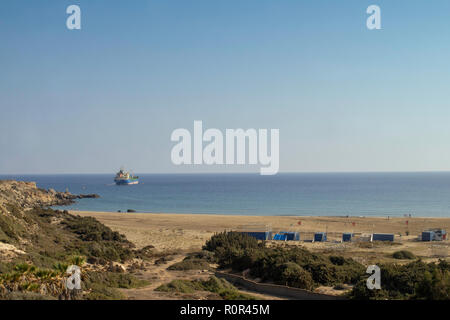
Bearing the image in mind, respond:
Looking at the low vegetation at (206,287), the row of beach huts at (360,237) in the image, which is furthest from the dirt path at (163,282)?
the row of beach huts at (360,237)

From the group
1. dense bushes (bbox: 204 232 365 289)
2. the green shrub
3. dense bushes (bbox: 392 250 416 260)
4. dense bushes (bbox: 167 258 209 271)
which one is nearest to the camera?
the green shrub

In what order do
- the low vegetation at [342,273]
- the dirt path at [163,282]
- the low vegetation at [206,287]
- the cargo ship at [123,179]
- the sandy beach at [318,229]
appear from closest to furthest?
the low vegetation at [342,273] < the dirt path at [163,282] < the low vegetation at [206,287] < the sandy beach at [318,229] < the cargo ship at [123,179]

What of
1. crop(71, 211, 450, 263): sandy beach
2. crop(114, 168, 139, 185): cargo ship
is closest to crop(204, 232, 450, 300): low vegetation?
crop(71, 211, 450, 263): sandy beach

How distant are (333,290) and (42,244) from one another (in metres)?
15.6

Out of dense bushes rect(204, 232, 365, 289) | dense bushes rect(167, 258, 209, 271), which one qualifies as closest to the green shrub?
dense bushes rect(204, 232, 365, 289)

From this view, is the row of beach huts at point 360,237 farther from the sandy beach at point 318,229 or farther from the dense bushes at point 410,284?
the dense bushes at point 410,284

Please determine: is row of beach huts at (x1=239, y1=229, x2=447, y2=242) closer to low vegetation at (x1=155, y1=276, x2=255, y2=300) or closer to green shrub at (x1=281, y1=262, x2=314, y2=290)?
green shrub at (x1=281, y1=262, x2=314, y2=290)

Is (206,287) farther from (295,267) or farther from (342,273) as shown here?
(342,273)

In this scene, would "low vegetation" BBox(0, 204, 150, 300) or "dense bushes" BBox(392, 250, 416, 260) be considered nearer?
"low vegetation" BBox(0, 204, 150, 300)

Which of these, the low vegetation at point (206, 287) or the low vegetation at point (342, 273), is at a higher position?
the low vegetation at point (342, 273)

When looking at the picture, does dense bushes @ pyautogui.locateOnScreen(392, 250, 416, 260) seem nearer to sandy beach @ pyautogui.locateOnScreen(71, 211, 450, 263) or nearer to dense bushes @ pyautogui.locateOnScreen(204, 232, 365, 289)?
sandy beach @ pyautogui.locateOnScreen(71, 211, 450, 263)

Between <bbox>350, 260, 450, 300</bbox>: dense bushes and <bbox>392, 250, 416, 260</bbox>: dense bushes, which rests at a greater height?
<bbox>350, 260, 450, 300</bbox>: dense bushes

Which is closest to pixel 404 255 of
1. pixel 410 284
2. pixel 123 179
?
pixel 410 284

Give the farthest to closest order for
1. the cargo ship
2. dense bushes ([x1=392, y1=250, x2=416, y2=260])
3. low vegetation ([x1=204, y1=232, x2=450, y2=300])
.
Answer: the cargo ship, dense bushes ([x1=392, y1=250, x2=416, y2=260]), low vegetation ([x1=204, y1=232, x2=450, y2=300])
